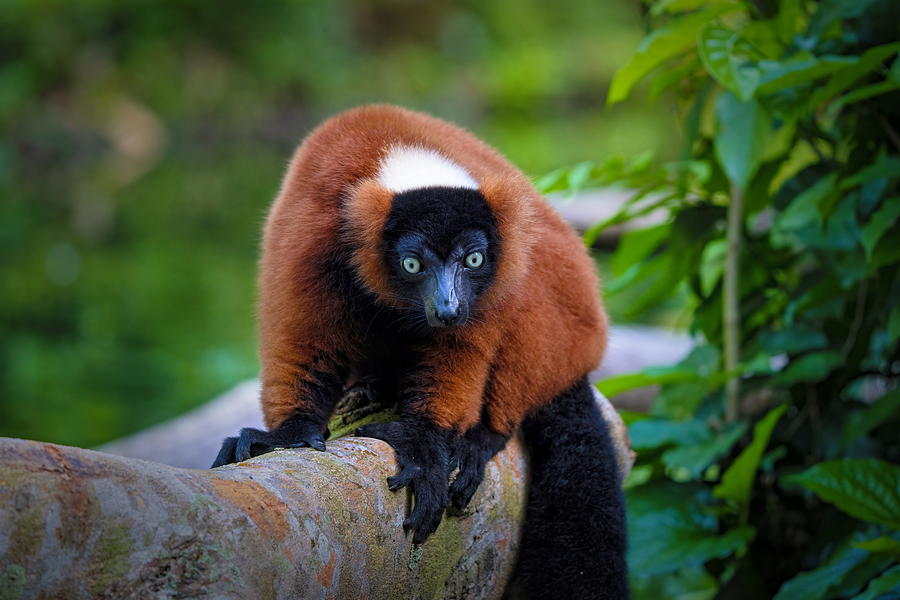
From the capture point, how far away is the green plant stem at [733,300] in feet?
12.8

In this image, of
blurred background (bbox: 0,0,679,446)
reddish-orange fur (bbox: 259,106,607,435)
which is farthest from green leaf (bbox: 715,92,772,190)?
A: blurred background (bbox: 0,0,679,446)

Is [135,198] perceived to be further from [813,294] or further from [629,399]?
[813,294]

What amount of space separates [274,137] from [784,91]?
64.5 feet

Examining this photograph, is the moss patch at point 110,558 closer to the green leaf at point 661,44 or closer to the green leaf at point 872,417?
the green leaf at point 661,44

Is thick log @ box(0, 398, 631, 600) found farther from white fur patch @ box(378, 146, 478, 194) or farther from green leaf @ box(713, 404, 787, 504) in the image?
green leaf @ box(713, 404, 787, 504)

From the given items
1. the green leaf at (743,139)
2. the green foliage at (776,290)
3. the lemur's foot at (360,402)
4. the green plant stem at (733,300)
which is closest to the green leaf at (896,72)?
the green foliage at (776,290)

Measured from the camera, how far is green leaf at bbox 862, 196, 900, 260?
121 inches

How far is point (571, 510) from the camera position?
2.94 meters

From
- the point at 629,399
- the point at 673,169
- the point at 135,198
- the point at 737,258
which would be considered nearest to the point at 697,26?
the point at 673,169

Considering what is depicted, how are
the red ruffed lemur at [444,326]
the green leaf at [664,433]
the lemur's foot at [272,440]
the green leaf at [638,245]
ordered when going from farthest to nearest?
the green leaf at [638,245] → the green leaf at [664,433] → the red ruffed lemur at [444,326] → the lemur's foot at [272,440]

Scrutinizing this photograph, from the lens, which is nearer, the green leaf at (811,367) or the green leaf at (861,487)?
the green leaf at (861,487)

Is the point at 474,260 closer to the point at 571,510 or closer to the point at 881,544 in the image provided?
the point at 571,510

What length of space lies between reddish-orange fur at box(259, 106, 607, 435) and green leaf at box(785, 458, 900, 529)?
2.59 feet

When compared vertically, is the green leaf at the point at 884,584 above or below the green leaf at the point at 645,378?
below
